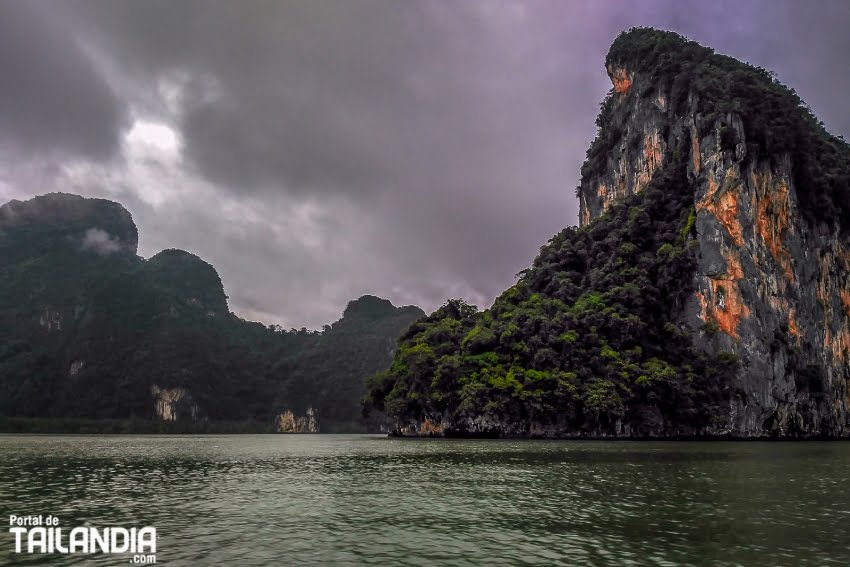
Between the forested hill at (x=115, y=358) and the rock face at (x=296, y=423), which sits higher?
the forested hill at (x=115, y=358)

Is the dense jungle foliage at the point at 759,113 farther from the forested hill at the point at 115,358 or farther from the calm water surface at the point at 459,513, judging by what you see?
the forested hill at the point at 115,358

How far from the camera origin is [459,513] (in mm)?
15930

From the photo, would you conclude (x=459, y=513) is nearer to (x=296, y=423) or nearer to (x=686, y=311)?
(x=686, y=311)

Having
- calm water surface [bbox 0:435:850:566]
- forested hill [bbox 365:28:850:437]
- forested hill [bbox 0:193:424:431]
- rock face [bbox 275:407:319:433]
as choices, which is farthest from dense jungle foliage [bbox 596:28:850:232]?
rock face [bbox 275:407:319:433]

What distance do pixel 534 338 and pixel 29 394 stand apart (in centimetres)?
13603

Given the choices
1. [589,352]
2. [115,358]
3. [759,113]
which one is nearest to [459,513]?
[589,352]

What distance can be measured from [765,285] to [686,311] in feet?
33.2

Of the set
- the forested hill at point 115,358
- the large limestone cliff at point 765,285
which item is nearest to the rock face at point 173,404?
the forested hill at point 115,358

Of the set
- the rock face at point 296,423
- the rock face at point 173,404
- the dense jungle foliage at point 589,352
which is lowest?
the rock face at point 296,423

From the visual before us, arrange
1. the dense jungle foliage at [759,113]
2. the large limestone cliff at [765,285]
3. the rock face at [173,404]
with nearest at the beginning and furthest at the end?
the large limestone cliff at [765,285], the dense jungle foliage at [759,113], the rock face at [173,404]

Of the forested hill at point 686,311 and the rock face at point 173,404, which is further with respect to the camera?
the rock face at point 173,404

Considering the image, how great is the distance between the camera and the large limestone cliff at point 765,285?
6881 centimetres

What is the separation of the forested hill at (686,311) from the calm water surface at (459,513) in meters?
39.3

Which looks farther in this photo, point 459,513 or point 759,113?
point 759,113
